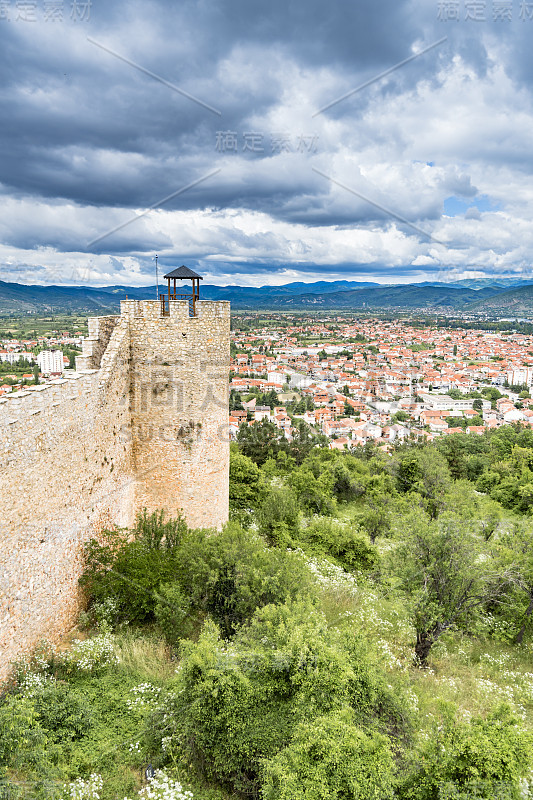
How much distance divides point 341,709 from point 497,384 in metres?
128

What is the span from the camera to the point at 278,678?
638 centimetres

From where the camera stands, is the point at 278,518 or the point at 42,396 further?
the point at 278,518

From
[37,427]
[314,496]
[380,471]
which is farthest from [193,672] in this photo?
[380,471]

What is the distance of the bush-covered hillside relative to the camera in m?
5.09

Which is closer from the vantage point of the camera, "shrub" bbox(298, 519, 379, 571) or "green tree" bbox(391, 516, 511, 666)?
"green tree" bbox(391, 516, 511, 666)

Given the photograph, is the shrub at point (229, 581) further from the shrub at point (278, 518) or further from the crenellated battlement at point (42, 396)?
the shrub at point (278, 518)

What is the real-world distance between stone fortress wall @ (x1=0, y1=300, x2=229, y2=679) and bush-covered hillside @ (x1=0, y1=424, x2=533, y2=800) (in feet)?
2.29

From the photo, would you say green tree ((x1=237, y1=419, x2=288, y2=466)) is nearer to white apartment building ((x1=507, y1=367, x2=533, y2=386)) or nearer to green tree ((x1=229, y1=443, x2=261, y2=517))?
green tree ((x1=229, y1=443, x2=261, y2=517))

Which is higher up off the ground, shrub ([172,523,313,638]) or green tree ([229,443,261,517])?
shrub ([172,523,313,638])

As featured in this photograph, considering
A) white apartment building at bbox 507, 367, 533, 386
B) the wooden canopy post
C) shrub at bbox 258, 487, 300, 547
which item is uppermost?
the wooden canopy post

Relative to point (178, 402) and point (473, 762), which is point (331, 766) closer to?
point (473, 762)

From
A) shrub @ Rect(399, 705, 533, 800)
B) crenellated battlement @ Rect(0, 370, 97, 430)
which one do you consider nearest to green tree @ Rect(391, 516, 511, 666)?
shrub @ Rect(399, 705, 533, 800)

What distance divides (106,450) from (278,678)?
5696mm

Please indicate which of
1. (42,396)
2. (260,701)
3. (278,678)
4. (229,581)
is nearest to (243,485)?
(229,581)
